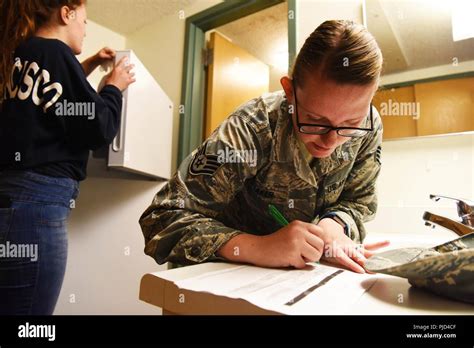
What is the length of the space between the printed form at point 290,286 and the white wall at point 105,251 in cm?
100

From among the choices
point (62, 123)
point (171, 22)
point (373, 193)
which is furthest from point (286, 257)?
point (171, 22)

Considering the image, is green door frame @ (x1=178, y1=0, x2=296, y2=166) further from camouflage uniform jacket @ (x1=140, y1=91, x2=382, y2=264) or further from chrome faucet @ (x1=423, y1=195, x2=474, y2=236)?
chrome faucet @ (x1=423, y1=195, x2=474, y2=236)

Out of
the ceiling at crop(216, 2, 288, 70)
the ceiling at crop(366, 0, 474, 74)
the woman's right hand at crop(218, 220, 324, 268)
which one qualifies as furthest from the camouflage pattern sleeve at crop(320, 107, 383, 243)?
the ceiling at crop(216, 2, 288, 70)

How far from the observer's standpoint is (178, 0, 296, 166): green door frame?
1.49 meters

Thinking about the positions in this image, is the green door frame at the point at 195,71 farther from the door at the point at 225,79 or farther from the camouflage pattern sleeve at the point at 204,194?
the camouflage pattern sleeve at the point at 204,194

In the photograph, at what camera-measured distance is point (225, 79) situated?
1.67 m

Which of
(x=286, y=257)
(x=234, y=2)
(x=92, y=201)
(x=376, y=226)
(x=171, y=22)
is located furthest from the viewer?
(x=171, y=22)

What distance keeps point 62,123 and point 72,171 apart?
0.12 meters

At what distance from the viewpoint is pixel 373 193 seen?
2.21 feet

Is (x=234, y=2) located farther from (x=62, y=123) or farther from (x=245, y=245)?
(x=245, y=245)

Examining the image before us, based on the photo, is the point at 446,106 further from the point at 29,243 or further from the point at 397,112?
the point at 29,243

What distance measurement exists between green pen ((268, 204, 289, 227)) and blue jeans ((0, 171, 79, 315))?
1.64 feet
